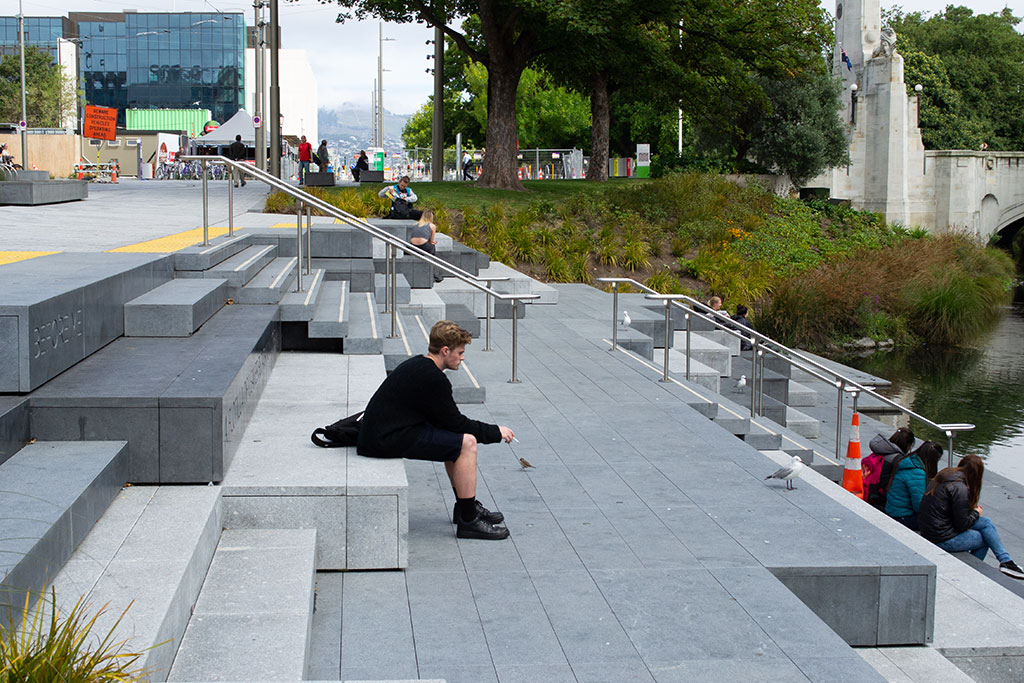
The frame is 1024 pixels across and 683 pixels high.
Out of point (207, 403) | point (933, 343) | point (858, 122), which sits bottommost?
point (933, 343)

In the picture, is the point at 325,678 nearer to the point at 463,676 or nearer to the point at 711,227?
Answer: the point at 463,676

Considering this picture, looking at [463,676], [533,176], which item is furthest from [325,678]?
[533,176]

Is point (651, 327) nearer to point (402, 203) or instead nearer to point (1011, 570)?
point (402, 203)

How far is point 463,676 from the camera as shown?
4.64 meters

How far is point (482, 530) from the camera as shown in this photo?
644cm

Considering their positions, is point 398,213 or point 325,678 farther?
point 398,213

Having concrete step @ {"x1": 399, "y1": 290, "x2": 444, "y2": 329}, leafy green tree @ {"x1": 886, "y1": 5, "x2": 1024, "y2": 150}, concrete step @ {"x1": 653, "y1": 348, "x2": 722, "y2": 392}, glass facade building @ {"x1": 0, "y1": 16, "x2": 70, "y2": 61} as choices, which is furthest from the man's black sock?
glass facade building @ {"x1": 0, "y1": 16, "x2": 70, "y2": 61}

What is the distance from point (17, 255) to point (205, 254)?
1584 millimetres

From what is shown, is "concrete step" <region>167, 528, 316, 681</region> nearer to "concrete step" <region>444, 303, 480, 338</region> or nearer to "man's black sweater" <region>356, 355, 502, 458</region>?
"man's black sweater" <region>356, 355, 502, 458</region>

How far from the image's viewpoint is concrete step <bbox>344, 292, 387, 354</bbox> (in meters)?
10.3

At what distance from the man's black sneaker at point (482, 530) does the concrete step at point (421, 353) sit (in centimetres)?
352

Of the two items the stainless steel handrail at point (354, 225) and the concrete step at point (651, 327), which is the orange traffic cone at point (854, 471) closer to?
the stainless steel handrail at point (354, 225)

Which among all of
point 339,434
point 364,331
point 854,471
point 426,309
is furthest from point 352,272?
point 339,434

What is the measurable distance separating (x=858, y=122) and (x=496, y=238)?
124ft
